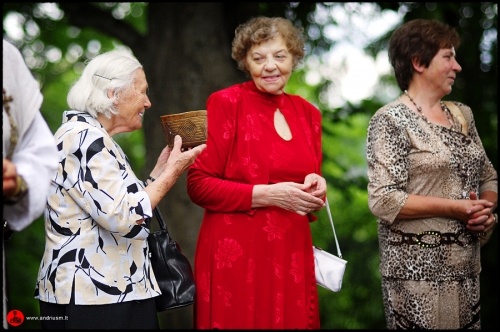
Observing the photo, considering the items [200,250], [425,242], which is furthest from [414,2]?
[200,250]

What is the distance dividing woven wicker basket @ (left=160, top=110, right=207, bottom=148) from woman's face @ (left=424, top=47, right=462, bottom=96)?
131 centimetres

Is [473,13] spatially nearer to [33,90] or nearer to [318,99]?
[318,99]

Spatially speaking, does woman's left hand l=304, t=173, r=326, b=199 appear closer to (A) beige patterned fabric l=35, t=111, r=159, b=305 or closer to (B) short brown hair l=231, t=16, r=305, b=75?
(B) short brown hair l=231, t=16, r=305, b=75

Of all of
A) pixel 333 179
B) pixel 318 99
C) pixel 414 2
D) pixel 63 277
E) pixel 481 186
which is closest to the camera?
pixel 63 277

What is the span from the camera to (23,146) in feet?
6.63

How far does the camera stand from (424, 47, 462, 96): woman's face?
10.4ft

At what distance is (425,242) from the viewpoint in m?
3.01

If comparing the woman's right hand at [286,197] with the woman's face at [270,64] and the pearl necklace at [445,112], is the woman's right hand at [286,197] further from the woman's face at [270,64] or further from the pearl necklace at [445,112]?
the pearl necklace at [445,112]

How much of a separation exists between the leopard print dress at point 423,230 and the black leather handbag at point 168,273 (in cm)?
106

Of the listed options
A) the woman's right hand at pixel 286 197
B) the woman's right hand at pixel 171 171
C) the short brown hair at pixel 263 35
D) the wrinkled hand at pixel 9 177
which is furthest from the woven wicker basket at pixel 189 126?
the wrinkled hand at pixel 9 177

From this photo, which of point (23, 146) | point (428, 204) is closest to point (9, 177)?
point (23, 146)

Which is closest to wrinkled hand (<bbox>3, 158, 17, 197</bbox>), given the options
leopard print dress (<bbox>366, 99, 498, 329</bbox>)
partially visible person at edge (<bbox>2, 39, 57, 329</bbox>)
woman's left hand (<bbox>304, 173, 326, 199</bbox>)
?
partially visible person at edge (<bbox>2, 39, 57, 329</bbox>)

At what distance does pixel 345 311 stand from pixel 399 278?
15.2ft

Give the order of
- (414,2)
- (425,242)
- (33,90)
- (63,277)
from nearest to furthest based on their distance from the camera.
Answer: (33,90) → (63,277) → (425,242) → (414,2)
